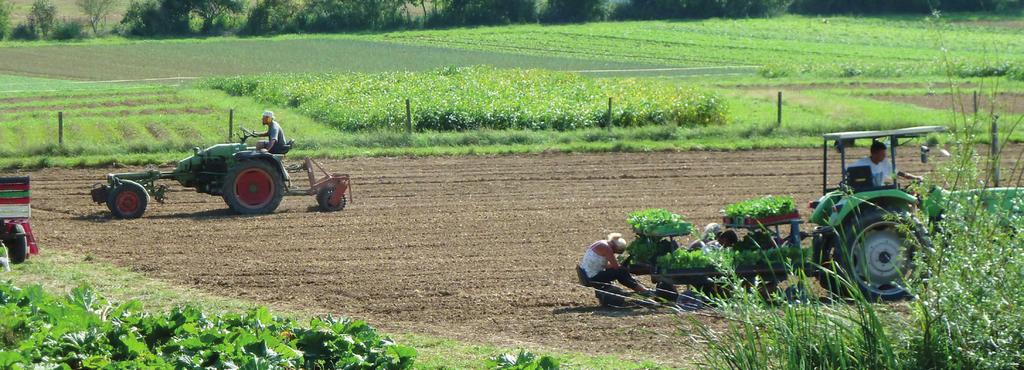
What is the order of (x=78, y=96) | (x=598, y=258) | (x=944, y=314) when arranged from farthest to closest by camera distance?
(x=78, y=96) < (x=598, y=258) < (x=944, y=314)

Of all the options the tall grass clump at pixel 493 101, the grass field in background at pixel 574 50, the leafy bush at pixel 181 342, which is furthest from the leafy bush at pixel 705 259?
the grass field in background at pixel 574 50

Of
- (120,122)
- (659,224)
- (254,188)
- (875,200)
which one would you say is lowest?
(254,188)

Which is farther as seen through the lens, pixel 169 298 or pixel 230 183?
pixel 230 183

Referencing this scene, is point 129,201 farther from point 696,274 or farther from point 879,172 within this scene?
point 879,172

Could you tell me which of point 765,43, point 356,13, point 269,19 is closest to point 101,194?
point 765,43

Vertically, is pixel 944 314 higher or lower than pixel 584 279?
higher

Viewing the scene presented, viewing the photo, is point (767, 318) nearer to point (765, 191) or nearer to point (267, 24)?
point (765, 191)

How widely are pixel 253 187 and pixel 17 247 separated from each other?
388 cm

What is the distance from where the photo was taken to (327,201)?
1686cm

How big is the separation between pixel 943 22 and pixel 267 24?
65839 millimetres

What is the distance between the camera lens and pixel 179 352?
7945 mm

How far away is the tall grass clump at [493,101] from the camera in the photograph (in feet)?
87.8

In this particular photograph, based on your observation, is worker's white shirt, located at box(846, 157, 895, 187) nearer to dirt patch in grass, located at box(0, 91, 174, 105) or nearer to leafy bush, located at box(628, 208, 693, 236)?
leafy bush, located at box(628, 208, 693, 236)

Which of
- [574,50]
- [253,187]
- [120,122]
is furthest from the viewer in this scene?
[574,50]
